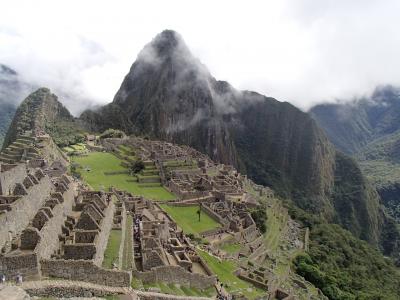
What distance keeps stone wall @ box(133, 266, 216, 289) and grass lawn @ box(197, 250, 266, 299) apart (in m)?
4.41

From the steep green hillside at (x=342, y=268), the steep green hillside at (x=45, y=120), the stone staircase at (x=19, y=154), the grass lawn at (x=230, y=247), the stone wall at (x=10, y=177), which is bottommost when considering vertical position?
the steep green hillside at (x=342, y=268)

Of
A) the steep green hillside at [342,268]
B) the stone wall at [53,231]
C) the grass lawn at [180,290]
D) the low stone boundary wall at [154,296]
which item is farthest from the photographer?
the steep green hillside at [342,268]

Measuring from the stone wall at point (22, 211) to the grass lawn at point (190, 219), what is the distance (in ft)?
65.8

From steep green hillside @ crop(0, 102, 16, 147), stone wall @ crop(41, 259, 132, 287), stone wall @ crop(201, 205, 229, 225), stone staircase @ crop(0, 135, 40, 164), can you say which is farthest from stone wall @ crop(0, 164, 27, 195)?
steep green hillside @ crop(0, 102, 16, 147)

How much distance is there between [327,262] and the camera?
211 feet

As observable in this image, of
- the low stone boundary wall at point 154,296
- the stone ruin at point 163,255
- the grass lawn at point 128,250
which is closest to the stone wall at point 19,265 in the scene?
the low stone boundary wall at point 154,296

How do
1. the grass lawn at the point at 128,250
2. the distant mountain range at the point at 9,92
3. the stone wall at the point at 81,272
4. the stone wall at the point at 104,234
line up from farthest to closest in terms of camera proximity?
the distant mountain range at the point at 9,92
the grass lawn at the point at 128,250
the stone wall at the point at 104,234
the stone wall at the point at 81,272

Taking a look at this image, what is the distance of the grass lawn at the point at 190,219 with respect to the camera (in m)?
49.5

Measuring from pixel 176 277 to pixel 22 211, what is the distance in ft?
33.1

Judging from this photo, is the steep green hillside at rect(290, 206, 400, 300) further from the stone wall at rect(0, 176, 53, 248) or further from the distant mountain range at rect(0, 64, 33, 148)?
the distant mountain range at rect(0, 64, 33, 148)

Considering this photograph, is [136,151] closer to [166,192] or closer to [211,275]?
[166,192]

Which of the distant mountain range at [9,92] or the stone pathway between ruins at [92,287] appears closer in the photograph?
the stone pathway between ruins at [92,287]

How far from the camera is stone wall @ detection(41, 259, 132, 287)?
859 inches

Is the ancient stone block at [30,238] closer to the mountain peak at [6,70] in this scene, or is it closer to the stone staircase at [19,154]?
the stone staircase at [19,154]
